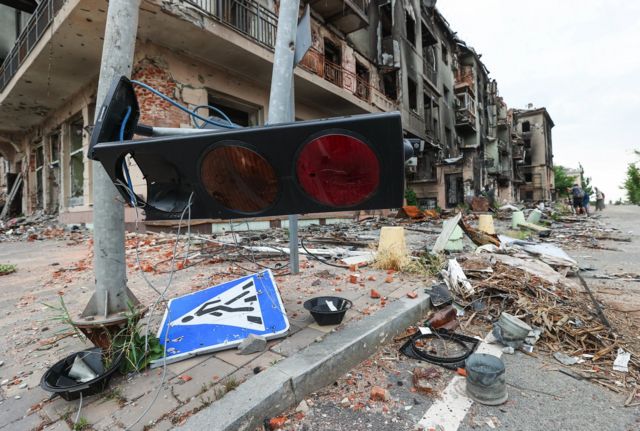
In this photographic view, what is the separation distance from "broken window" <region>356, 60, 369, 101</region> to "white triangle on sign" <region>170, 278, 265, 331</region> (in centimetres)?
1309

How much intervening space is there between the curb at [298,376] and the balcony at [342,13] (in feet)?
42.5

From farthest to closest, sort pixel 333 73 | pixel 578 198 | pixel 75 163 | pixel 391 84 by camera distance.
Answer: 1. pixel 578 198
2. pixel 391 84
3. pixel 333 73
4. pixel 75 163

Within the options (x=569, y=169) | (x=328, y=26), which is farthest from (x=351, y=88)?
(x=569, y=169)

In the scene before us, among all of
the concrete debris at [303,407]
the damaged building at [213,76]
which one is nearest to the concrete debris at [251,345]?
the concrete debris at [303,407]

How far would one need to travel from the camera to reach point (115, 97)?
1239 millimetres

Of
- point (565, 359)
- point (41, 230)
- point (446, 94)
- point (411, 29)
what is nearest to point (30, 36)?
point (41, 230)

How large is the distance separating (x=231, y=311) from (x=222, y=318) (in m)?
0.09

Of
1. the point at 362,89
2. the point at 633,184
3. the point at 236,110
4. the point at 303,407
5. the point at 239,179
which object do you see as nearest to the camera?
the point at 239,179

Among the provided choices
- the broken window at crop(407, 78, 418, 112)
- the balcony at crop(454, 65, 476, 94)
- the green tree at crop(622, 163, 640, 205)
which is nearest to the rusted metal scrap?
the broken window at crop(407, 78, 418, 112)

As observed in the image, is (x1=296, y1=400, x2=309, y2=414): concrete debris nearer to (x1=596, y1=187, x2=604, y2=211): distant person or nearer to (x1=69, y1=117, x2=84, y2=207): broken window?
(x1=69, y1=117, x2=84, y2=207): broken window

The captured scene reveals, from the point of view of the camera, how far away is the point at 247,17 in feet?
29.7

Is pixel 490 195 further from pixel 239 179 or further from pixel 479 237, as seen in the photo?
pixel 239 179

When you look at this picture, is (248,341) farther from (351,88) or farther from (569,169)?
(569,169)

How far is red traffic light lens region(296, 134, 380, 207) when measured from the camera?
1.08 m
